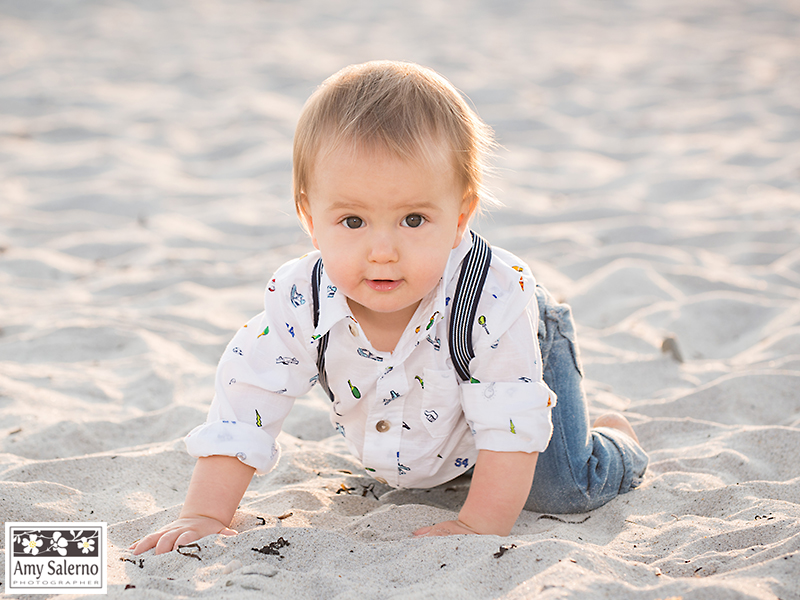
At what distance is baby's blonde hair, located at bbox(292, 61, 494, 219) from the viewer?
1.64m

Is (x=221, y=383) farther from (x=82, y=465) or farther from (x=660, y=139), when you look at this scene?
(x=660, y=139)

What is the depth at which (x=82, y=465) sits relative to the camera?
2205mm

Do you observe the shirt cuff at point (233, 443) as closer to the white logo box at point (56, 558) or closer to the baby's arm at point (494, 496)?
the white logo box at point (56, 558)

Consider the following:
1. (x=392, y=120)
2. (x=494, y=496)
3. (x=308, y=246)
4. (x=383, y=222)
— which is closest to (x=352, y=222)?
(x=383, y=222)

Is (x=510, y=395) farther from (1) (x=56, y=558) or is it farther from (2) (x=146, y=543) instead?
(1) (x=56, y=558)

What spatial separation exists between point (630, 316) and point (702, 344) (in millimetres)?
361

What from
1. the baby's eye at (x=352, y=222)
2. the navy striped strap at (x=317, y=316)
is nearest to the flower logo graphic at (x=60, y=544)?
the navy striped strap at (x=317, y=316)

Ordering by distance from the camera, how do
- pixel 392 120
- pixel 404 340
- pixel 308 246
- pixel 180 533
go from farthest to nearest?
pixel 308 246 → pixel 404 340 → pixel 180 533 → pixel 392 120

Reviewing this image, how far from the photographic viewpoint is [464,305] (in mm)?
1867

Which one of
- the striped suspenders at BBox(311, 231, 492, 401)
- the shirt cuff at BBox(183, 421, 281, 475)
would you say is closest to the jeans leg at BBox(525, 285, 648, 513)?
the striped suspenders at BBox(311, 231, 492, 401)

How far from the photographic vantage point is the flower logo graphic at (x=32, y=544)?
5.52 ft

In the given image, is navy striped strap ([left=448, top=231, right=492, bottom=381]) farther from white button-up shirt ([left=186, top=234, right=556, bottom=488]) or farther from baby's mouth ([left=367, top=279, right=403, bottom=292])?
baby's mouth ([left=367, top=279, right=403, bottom=292])

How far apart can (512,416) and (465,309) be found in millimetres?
281

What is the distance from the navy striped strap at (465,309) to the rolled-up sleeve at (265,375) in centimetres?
36
